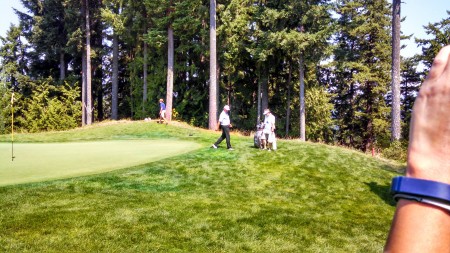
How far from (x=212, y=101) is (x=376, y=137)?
54.2 ft

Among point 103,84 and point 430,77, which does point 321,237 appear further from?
point 103,84

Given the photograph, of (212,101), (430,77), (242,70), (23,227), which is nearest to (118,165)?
(23,227)

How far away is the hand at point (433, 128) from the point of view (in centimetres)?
85

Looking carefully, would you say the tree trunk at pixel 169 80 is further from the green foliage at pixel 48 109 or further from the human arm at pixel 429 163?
the human arm at pixel 429 163

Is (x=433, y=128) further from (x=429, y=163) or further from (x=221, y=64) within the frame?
(x=221, y=64)

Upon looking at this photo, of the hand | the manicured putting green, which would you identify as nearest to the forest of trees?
the manicured putting green

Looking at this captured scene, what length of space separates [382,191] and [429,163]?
38.9 ft

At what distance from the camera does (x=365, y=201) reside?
416 inches

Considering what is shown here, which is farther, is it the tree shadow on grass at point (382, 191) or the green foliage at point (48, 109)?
the green foliage at point (48, 109)

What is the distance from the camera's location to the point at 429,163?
86cm

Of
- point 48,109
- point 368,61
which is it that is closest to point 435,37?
point 368,61

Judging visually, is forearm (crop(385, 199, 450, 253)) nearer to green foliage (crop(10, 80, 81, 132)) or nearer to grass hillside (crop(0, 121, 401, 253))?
grass hillside (crop(0, 121, 401, 253))

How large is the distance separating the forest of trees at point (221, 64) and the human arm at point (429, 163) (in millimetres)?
26367

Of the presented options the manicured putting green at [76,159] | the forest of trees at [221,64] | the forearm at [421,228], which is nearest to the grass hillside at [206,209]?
the manicured putting green at [76,159]
